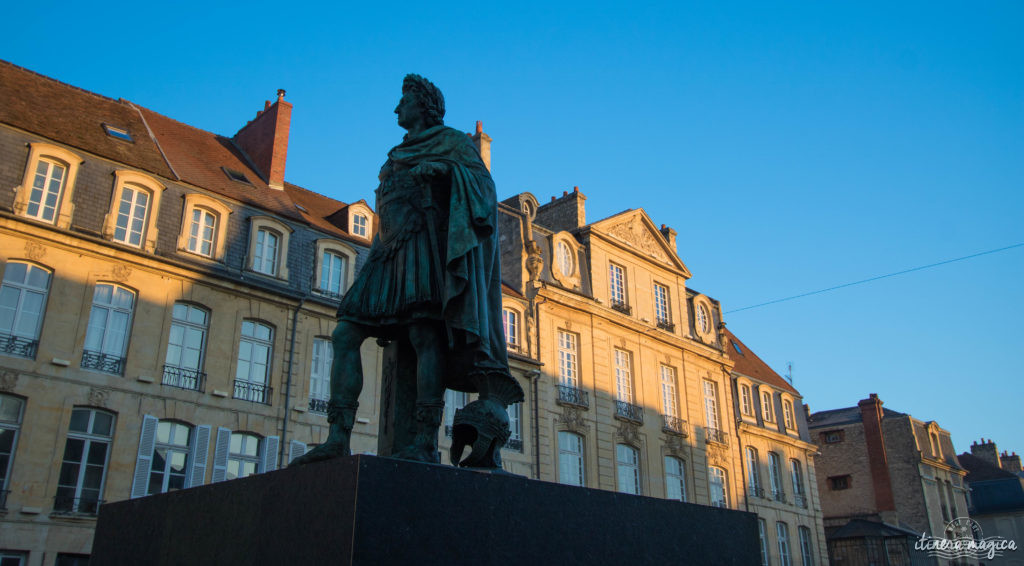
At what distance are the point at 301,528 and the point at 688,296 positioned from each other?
103ft

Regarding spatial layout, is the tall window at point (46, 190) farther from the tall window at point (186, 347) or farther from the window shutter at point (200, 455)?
the window shutter at point (200, 455)

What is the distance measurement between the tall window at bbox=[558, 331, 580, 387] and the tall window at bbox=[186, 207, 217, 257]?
38.3ft

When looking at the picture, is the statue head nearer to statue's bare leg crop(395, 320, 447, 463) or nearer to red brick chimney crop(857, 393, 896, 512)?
statue's bare leg crop(395, 320, 447, 463)

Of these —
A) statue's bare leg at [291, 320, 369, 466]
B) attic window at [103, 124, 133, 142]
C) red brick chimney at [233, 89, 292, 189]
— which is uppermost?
red brick chimney at [233, 89, 292, 189]

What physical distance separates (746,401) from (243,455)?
76.4 ft

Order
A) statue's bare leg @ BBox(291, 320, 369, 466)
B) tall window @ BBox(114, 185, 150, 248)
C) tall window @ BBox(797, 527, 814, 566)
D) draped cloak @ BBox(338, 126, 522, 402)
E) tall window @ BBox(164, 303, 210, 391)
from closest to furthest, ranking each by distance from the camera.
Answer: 1. statue's bare leg @ BBox(291, 320, 369, 466)
2. draped cloak @ BBox(338, 126, 522, 402)
3. tall window @ BBox(164, 303, 210, 391)
4. tall window @ BBox(114, 185, 150, 248)
5. tall window @ BBox(797, 527, 814, 566)

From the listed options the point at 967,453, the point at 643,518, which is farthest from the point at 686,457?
the point at 967,453

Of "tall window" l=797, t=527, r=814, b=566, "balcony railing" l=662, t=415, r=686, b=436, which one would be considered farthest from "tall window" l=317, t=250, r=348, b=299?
"tall window" l=797, t=527, r=814, b=566

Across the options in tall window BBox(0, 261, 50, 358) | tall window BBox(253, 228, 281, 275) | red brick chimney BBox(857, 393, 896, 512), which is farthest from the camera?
red brick chimney BBox(857, 393, 896, 512)

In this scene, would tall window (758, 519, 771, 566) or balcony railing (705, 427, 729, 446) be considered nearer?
balcony railing (705, 427, 729, 446)

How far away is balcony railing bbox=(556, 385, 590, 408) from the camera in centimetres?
2602

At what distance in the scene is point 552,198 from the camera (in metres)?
32.7

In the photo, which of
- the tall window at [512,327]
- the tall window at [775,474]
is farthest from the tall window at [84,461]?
the tall window at [775,474]

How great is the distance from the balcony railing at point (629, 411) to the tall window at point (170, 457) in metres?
14.5
